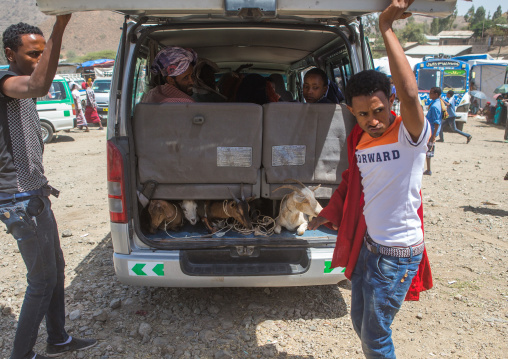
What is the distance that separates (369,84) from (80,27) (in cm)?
10030

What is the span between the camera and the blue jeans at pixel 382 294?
1906 mm

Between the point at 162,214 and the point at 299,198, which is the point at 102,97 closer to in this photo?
the point at 162,214

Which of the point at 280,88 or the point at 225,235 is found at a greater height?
the point at 280,88

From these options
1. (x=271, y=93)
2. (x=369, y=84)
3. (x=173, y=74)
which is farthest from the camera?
(x=271, y=93)

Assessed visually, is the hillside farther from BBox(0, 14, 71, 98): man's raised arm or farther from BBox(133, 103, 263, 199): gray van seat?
BBox(0, 14, 71, 98): man's raised arm

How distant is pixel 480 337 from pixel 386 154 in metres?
1.87

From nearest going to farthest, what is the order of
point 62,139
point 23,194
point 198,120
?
point 23,194
point 198,120
point 62,139

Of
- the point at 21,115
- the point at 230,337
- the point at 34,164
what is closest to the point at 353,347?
the point at 230,337

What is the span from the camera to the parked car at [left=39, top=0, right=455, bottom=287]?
8.99 ft

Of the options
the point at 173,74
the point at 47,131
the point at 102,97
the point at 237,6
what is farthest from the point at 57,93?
the point at 237,6

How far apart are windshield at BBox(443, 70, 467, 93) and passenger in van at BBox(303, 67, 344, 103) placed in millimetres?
15699

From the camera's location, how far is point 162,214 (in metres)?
2.92

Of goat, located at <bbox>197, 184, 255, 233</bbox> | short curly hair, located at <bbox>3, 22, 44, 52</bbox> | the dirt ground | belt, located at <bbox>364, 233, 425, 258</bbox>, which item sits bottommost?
the dirt ground

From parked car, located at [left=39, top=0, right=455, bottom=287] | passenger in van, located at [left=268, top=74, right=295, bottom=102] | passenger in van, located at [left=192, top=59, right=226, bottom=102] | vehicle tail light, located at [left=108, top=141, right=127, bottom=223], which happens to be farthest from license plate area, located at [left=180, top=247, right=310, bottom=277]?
passenger in van, located at [left=268, top=74, right=295, bottom=102]
